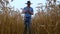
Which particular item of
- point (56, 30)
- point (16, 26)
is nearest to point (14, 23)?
point (16, 26)

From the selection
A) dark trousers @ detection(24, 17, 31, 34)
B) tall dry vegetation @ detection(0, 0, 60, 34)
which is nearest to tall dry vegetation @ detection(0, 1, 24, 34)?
tall dry vegetation @ detection(0, 0, 60, 34)

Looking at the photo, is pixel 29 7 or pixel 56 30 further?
pixel 29 7

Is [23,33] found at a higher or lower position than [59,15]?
lower

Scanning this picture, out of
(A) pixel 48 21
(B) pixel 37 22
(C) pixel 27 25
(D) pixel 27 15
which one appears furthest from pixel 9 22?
(A) pixel 48 21

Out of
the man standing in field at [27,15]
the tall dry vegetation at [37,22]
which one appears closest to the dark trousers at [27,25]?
the man standing in field at [27,15]

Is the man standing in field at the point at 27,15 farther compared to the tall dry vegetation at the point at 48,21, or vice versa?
the man standing in field at the point at 27,15

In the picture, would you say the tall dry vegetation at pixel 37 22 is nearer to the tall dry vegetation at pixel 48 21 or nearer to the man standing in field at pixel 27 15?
the tall dry vegetation at pixel 48 21

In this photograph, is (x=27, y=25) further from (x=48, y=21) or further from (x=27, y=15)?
(x=48, y=21)

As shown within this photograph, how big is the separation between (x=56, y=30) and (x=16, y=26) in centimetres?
118

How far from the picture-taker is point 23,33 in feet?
24.4

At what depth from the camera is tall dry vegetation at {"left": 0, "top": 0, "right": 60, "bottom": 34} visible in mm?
7159

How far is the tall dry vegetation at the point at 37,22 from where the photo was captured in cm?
716

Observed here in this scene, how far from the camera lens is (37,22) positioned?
303 inches

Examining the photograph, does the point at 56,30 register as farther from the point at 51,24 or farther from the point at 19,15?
the point at 19,15
